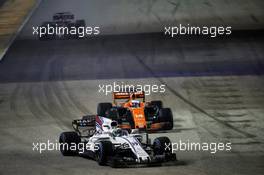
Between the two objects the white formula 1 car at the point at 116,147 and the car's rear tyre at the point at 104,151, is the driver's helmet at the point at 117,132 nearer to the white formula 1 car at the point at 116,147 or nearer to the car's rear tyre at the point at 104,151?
the white formula 1 car at the point at 116,147

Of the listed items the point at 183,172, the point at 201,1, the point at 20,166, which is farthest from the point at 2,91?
the point at 201,1

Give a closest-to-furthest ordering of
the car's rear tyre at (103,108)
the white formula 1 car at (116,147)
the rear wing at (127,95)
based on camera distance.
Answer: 1. the white formula 1 car at (116,147)
2. the car's rear tyre at (103,108)
3. the rear wing at (127,95)

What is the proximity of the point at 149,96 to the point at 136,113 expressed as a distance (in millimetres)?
7080

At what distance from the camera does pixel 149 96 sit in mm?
38000

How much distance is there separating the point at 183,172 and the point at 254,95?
12.7 metres

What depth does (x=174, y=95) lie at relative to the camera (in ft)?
124

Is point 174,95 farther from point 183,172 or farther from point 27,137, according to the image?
point 183,172

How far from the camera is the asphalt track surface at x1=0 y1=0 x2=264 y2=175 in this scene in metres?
27.9

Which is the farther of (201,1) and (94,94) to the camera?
(201,1)

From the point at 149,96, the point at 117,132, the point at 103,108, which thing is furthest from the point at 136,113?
the point at 149,96

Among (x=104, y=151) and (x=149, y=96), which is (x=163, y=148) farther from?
(x=149, y=96)

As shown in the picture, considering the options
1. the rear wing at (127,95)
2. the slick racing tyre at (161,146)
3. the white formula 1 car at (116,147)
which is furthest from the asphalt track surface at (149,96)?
the rear wing at (127,95)

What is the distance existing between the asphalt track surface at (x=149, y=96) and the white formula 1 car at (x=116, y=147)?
30 cm

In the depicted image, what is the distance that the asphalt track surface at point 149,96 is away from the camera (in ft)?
91.6
